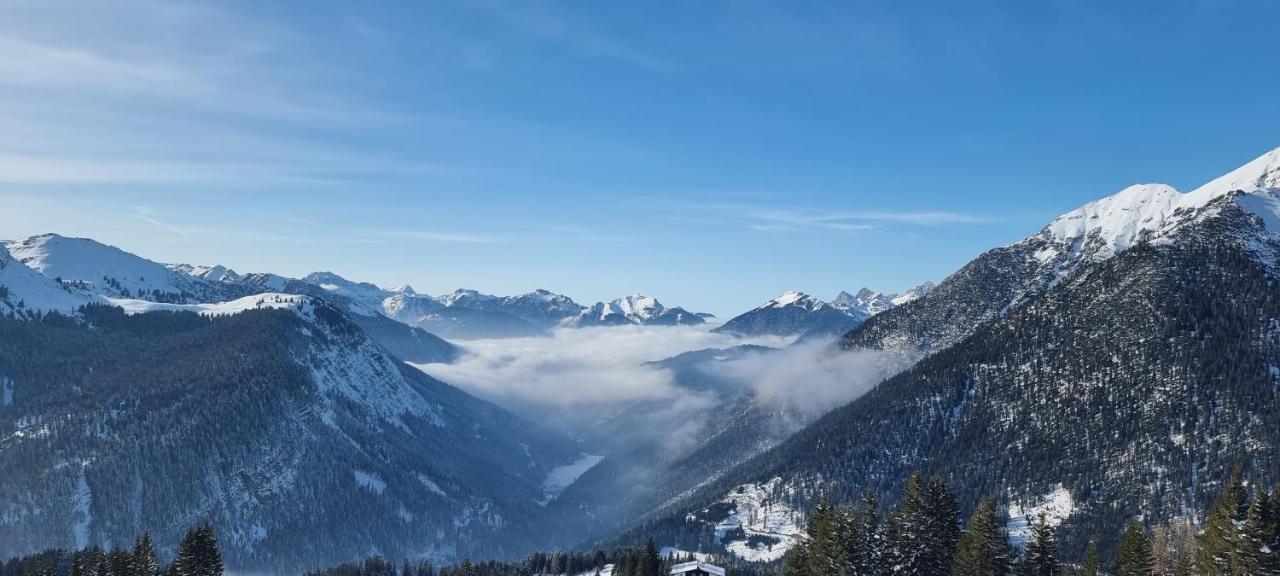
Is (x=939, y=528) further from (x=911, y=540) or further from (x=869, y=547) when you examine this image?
(x=869, y=547)

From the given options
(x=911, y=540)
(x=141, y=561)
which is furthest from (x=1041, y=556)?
(x=141, y=561)

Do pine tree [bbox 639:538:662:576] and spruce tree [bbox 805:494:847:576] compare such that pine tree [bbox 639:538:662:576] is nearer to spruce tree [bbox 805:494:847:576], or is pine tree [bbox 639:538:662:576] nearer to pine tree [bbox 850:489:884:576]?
spruce tree [bbox 805:494:847:576]

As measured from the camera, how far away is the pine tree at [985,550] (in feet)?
311

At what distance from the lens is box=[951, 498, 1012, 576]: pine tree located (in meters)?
94.7

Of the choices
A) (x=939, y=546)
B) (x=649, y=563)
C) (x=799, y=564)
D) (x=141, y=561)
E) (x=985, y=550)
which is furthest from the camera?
(x=649, y=563)

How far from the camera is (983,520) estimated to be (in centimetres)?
9625

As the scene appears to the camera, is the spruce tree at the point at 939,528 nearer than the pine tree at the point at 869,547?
No

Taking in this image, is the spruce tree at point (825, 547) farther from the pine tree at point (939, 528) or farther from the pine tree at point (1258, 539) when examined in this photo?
the pine tree at point (1258, 539)

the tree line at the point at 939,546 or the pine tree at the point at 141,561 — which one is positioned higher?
the tree line at the point at 939,546

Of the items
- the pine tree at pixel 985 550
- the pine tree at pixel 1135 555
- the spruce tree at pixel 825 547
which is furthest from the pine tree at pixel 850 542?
the pine tree at pixel 1135 555

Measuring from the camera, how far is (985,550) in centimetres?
9494

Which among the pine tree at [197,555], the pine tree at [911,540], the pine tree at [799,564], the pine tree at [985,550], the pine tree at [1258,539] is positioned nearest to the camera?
the pine tree at [1258,539]

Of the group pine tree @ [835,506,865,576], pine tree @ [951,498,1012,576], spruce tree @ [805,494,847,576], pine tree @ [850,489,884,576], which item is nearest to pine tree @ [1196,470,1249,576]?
pine tree @ [951,498,1012,576]

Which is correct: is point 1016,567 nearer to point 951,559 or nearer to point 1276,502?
point 951,559
